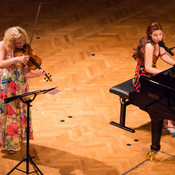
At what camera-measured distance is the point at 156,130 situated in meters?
4.89

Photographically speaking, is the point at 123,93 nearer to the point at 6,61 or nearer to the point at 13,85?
the point at 13,85

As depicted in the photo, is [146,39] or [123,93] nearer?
[146,39]

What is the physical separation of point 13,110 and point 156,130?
60.7 inches

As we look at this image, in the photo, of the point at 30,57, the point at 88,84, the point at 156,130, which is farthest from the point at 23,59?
the point at 88,84

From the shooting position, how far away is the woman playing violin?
4.68m

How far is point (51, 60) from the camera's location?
292 inches

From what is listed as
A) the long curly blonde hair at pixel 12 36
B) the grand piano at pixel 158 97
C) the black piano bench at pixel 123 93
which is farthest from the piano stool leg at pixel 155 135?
the long curly blonde hair at pixel 12 36

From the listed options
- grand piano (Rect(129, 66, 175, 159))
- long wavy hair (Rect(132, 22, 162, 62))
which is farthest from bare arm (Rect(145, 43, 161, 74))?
grand piano (Rect(129, 66, 175, 159))

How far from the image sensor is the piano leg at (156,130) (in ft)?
15.8

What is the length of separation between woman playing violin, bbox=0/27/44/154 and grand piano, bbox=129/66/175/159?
3.43 feet

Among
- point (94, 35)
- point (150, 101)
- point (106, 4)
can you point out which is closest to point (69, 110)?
point (150, 101)

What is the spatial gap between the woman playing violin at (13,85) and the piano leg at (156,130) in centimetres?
126

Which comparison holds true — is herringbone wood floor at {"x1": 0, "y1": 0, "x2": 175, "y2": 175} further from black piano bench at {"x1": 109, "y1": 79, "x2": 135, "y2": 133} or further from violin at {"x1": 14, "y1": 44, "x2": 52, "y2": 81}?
violin at {"x1": 14, "y1": 44, "x2": 52, "y2": 81}

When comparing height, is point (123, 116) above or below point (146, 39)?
below
